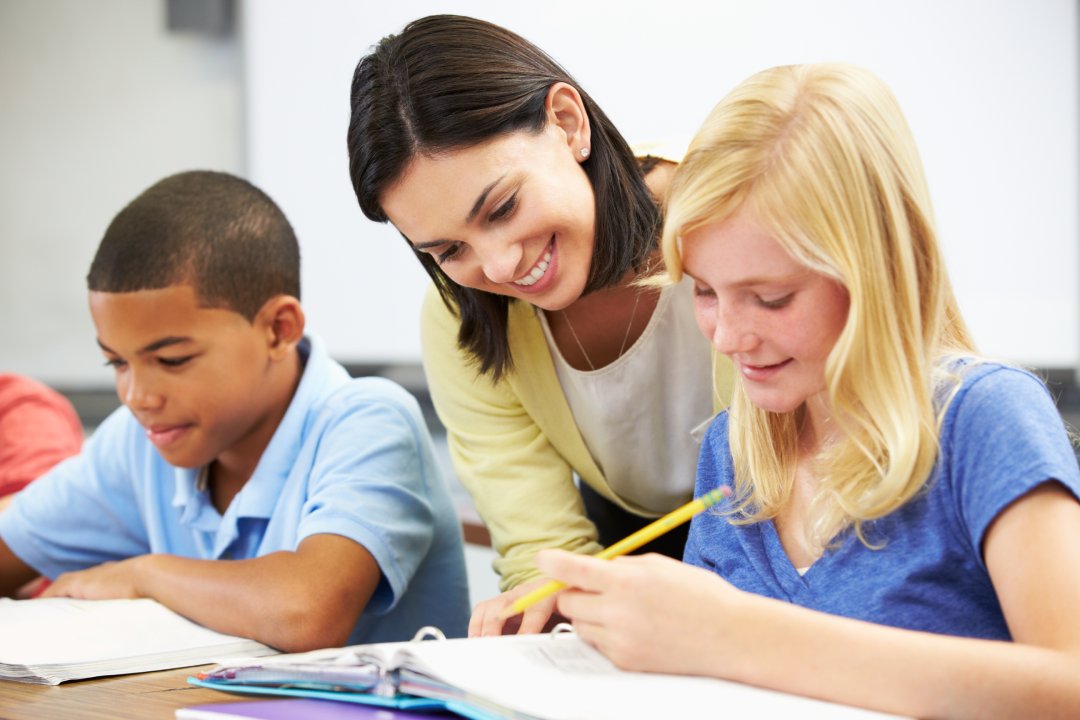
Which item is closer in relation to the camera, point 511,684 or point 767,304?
point 511,684

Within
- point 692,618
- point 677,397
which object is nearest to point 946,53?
point 677,397

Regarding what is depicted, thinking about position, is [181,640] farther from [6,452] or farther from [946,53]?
[946,53]

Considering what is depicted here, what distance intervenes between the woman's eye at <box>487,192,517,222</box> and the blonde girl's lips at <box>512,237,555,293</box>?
6 cm

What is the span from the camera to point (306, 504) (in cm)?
132

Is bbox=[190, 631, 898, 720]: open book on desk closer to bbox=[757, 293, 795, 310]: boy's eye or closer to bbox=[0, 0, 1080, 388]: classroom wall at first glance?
bbox=[757, 293, 795, 310]: boy's eye

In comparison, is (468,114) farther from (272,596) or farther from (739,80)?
(739,80)

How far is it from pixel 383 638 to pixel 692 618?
2.59ft

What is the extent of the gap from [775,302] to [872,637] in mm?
256

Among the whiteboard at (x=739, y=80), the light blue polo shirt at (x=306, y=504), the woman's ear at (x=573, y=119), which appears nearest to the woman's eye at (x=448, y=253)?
the woman's ear at (x=573, y=119)

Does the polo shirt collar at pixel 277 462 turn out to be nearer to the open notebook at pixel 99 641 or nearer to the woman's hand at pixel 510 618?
the open notebook at pixel 99 641

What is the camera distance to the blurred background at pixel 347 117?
2062 mm

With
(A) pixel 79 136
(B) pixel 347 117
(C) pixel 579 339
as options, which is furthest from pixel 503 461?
(A) pixel 79 136

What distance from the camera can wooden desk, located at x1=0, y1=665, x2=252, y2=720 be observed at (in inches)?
35.4

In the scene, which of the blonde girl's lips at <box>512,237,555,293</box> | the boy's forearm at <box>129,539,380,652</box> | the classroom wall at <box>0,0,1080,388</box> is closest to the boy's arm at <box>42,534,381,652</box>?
the boy's forearm at <box>129,539,380,652</box>
